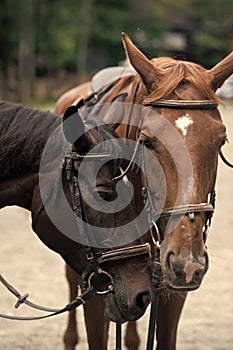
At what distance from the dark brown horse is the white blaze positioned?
39 cm

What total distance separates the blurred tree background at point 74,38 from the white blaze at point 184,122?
117 feet

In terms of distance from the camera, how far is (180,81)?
337 centimetres

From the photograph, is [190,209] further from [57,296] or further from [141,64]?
[57,296]

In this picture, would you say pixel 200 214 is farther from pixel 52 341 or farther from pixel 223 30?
pixel 223 30

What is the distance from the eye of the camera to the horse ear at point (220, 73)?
3.46 meters

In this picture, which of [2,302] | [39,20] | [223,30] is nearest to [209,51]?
[223,30]

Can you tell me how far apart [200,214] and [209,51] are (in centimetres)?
5225

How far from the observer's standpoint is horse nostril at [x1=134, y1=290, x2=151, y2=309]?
340 centimetres

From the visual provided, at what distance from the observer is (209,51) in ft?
178

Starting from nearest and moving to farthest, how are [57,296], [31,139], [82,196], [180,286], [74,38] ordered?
[180,286], [82,196], [31,139], [57,296], [74,38]

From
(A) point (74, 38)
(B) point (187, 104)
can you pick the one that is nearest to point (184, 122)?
(B) point (187, 104)

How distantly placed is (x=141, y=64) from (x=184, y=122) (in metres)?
0.39

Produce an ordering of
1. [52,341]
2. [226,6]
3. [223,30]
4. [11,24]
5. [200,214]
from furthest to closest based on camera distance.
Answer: [226,6] < [223,30] < [11,24] < [52,341] < [200,214]

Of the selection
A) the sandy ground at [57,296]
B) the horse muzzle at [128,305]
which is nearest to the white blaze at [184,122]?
the horse muzzle at [128,305]
